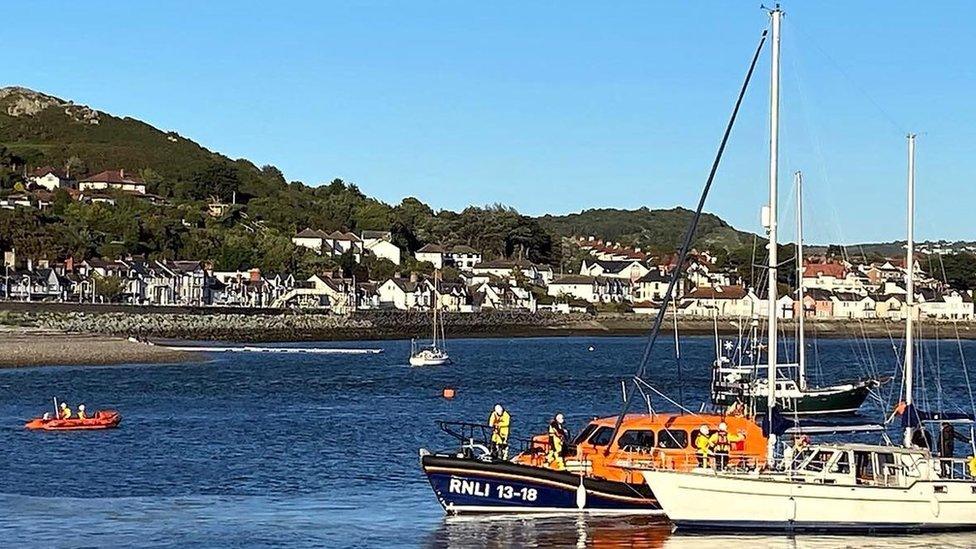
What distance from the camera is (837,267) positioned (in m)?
198

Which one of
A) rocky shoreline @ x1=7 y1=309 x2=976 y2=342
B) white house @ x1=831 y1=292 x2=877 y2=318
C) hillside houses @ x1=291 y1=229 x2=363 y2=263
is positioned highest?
hillside houses @ x1=291 y1=229 x2=363 y2=263

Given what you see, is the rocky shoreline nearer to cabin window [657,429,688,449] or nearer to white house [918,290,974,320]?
white house [918,290,974,320]

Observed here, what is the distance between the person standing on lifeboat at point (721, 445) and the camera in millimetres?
25873

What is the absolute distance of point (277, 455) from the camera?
38625mm

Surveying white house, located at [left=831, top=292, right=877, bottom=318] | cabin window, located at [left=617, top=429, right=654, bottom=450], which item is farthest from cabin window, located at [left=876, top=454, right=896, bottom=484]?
white house, located at [left=831, top=292, right=877, bottom=318]

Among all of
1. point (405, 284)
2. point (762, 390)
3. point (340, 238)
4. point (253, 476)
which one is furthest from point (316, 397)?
point (340, 238)

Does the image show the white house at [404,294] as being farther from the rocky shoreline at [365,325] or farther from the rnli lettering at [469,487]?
the rnli lettering at [469,487]

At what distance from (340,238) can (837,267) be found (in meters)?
66.5

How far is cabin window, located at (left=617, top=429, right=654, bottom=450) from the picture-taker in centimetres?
2694

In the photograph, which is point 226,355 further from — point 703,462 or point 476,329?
point 703,462

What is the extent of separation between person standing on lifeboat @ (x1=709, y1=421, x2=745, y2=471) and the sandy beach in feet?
195

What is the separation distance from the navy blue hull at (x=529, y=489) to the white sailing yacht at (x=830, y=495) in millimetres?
1455

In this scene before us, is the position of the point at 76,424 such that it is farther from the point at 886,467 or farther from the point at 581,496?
the point at 886,467

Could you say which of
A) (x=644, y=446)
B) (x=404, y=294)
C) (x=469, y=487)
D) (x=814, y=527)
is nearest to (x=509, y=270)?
(x=404, y=294)
